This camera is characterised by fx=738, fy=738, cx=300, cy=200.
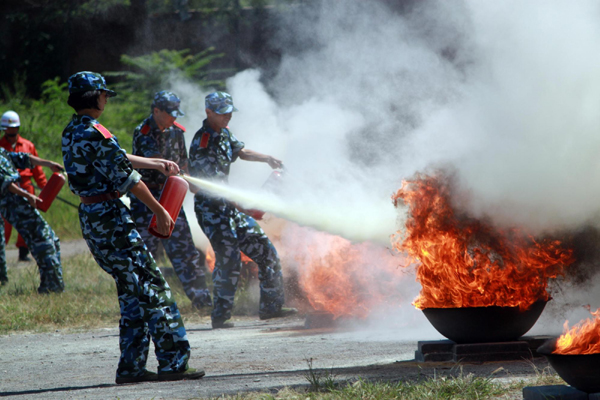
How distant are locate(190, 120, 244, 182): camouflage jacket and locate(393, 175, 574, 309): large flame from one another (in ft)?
8.58

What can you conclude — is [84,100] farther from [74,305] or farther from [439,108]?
[74,305]

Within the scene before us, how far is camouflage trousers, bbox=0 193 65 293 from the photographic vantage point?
8.81 meters

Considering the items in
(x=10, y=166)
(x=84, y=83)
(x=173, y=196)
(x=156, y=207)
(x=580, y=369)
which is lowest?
(x=580, y=369)

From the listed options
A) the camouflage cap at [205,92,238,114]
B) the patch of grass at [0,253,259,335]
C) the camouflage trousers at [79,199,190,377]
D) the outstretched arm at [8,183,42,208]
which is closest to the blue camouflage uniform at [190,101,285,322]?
the camouflage cap at [205,92,238,114]

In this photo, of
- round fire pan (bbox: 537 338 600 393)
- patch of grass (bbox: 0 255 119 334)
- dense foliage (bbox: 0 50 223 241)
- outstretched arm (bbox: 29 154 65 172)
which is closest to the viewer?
round fire pan (bbox: 537 338 600 393)

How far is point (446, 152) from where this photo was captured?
5.16 metres

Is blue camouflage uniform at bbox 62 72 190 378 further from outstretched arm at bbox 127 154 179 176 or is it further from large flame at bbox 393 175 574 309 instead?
large flame at bbox 393 175 574 309

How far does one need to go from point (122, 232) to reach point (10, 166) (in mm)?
5104

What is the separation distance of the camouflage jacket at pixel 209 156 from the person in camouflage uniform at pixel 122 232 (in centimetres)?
247

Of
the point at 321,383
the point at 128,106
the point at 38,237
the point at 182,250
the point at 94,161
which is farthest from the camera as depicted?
the point at 128,106

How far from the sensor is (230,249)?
709cm

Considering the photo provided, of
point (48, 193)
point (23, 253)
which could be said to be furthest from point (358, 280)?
point (23, 253)

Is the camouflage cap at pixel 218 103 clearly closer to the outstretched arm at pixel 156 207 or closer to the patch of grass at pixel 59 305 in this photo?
the patch of grass at pixel 59 305

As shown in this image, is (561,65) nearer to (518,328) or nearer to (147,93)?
(518,328)
